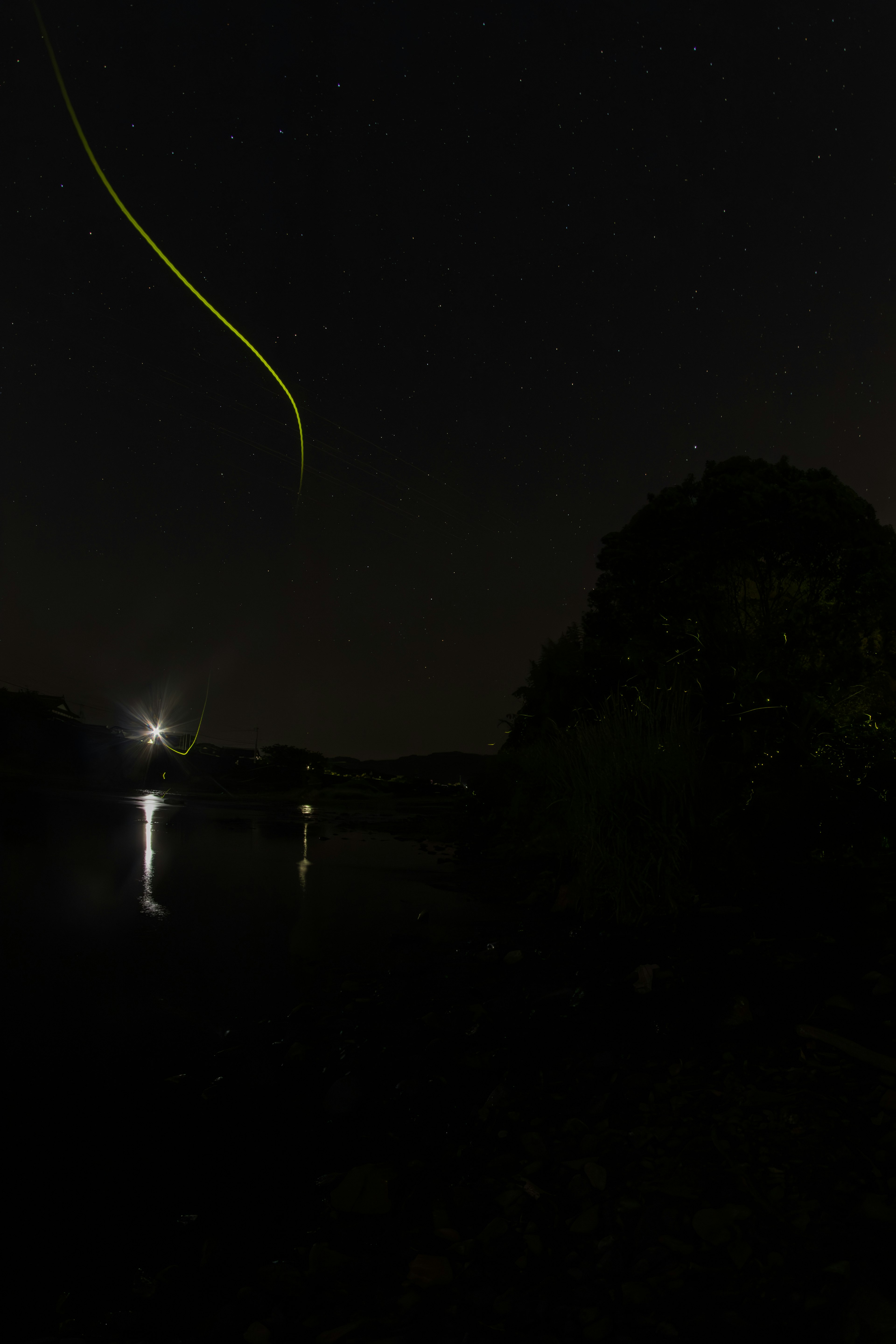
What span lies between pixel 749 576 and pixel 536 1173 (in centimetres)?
1711

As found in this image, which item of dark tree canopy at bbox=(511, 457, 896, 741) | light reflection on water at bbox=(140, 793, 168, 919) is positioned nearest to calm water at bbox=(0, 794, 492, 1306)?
light reflection on water at bbox=(140, 793, 168, 919)

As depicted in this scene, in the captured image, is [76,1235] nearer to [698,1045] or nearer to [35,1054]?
[35,1054]

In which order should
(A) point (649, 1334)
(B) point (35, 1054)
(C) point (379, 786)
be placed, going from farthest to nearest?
(C) point (379, 786)
(B) point (35, 1054)
(A) point (649, 1334)

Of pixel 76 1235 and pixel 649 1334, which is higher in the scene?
pixel 649 1334

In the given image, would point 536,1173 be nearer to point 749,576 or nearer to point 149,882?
point 149,882

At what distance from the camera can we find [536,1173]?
2.37 meters

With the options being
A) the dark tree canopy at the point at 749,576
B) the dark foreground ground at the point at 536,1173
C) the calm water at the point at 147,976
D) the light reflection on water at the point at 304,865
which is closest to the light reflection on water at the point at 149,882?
the calm water at the point at 147,976

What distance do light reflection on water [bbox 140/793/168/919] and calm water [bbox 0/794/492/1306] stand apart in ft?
0.15

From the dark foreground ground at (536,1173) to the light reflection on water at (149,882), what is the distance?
3244mm

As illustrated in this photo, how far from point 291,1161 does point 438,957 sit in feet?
9.01

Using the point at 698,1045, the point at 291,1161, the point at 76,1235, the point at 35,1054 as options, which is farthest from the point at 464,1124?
the point at 35,1054

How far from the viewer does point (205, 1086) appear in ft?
10.4

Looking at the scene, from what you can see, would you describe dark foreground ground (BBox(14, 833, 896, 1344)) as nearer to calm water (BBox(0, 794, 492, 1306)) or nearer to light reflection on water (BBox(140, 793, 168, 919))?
calm water (BBox(0, 794, 492, 1306))

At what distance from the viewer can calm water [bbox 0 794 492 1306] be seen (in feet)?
8.16
